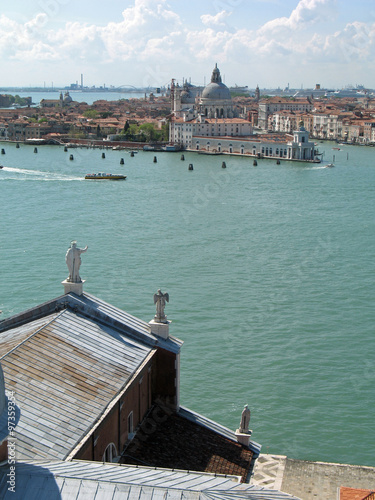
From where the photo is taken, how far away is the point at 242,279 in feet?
42.5

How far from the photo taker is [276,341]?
9.69 meters

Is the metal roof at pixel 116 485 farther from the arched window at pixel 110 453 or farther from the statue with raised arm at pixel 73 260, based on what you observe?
the statue with raised arm at pixel 73 260

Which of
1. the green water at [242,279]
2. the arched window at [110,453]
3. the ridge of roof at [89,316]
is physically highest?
the ridge of roof at [89,316]

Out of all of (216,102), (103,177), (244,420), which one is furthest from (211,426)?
(216,102)

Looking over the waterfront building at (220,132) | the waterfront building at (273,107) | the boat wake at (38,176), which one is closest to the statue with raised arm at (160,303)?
the boat wake at (38,176)

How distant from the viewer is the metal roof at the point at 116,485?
127 inches

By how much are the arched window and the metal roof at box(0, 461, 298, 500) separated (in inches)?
37.2

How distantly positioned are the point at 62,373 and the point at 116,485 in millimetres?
1358

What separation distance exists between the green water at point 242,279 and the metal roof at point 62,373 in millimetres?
2690

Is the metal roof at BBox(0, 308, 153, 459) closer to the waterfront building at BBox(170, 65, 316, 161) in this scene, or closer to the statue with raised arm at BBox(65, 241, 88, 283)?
the statue with raised arm at BBox(65, 241, 88, 283)

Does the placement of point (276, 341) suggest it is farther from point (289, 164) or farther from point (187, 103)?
point (187, 103)

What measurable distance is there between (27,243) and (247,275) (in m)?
5.41

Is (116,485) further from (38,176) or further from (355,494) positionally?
(38,176)

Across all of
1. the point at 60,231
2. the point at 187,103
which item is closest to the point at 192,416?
the point at 60,231
